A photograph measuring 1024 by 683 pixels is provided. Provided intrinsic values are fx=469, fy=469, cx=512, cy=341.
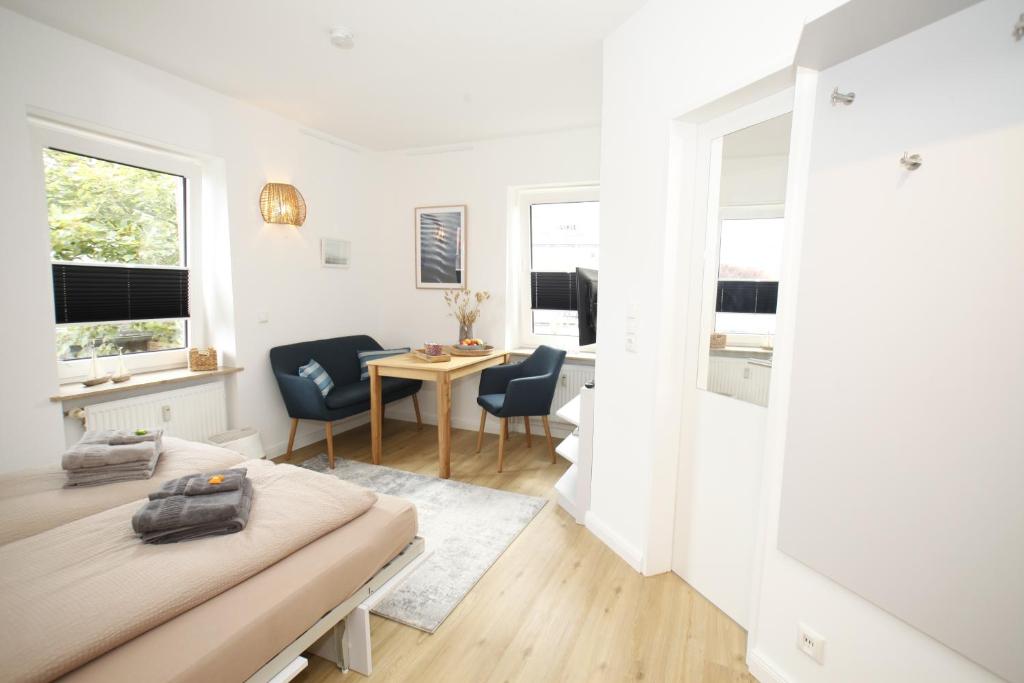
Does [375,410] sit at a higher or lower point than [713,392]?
lower

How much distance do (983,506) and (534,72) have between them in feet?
9.70

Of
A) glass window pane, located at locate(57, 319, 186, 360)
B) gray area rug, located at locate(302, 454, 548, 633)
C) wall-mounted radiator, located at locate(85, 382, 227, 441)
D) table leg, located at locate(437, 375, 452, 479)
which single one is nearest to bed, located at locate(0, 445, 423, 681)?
gray area rug, located at locate(302, 454, 548, 633)

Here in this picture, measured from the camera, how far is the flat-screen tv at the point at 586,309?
2.83 metres

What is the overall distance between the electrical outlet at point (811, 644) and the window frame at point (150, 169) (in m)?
3.81

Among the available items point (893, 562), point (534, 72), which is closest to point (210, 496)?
point (893, 562)

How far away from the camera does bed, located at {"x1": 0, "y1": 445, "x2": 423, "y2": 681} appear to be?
1.12 m

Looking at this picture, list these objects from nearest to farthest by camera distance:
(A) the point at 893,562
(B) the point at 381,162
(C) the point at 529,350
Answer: (A) the point at 893,562 < (C) the point at 529,350 < (B) the point at 381,162

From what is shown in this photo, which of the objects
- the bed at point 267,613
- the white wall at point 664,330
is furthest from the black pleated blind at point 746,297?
the bed at point 267,613

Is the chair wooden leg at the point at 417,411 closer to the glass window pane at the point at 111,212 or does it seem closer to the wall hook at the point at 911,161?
the glass window pane at the point at 111,212

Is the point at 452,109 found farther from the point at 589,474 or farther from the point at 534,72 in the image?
the point at 589,474

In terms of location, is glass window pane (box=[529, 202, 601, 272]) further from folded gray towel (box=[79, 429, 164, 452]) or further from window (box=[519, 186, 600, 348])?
folded gray towel (box=[79, 429, 164, 452])

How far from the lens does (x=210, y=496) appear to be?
165cm

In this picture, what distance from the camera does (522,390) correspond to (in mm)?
3586

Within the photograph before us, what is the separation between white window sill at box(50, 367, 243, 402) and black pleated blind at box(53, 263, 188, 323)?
1.30 feet
